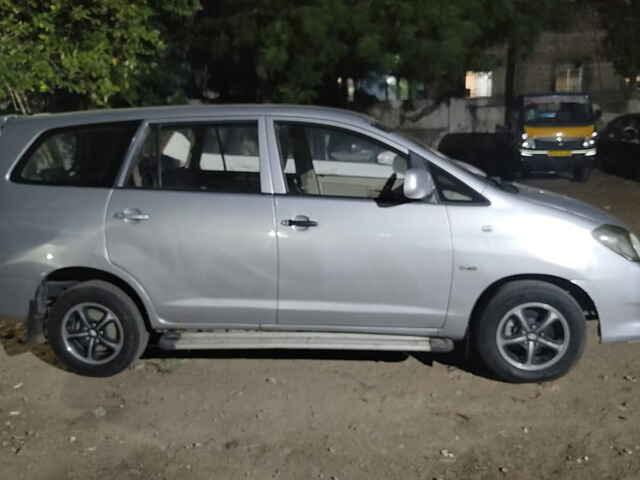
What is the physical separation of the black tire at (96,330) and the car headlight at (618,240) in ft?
9.94

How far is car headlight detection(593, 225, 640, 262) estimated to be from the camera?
212 inches

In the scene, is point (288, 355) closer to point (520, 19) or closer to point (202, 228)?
point (202, 228)

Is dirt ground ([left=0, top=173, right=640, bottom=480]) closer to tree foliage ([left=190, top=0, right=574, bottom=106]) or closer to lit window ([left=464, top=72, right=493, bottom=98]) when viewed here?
tree foliage ([left=190, top=0, right=574, bottom=106])

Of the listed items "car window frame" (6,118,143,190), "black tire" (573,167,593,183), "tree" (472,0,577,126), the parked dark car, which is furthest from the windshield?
"car window frame" (6,118,143,190)

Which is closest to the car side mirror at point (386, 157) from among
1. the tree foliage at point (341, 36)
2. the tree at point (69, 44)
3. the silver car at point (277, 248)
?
the silver car at point (277, 248)

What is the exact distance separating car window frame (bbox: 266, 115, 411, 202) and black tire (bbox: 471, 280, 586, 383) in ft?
3.47

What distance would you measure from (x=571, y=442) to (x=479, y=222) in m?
1.43

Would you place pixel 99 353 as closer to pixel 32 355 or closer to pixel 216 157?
Result: pixel 32 355

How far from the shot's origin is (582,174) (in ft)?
56.2

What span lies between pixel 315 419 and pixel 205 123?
205 cm

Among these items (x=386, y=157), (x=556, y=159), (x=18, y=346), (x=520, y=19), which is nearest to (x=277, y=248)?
(x=386, y=157)

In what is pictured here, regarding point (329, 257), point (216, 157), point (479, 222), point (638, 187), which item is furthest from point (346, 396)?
point (638, 187)

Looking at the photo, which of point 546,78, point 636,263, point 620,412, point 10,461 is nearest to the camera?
point 10,461

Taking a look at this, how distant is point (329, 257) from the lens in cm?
541
